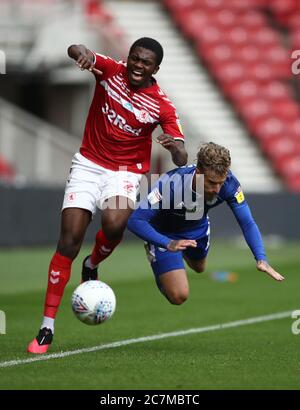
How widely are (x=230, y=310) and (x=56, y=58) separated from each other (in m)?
13.5

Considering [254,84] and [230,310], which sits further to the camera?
[254,84]

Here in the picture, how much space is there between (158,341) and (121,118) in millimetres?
1898

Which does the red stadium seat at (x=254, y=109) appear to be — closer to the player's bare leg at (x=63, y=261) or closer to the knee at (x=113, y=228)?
the knee at (x=113, y=228)

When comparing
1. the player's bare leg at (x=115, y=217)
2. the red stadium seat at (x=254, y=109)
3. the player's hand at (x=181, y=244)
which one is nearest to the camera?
the player's hand at (x=181, y=244)

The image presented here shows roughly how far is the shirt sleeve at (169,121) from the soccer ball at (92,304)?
1.37m

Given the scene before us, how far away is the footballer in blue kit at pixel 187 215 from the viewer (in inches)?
308

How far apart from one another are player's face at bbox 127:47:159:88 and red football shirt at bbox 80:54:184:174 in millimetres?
113

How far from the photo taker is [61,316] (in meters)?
10.4

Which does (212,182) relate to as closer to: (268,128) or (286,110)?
(268,128)

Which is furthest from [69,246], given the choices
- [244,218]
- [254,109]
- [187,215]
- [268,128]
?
[254,109]

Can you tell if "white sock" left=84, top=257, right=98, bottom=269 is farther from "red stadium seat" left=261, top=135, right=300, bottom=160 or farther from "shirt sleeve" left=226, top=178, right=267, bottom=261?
"red stadium seat" left=261, top=135, right=300, bottom=160

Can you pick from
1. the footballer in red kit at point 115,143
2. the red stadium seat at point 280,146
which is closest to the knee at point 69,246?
the footballer in red kit at point 115,143
